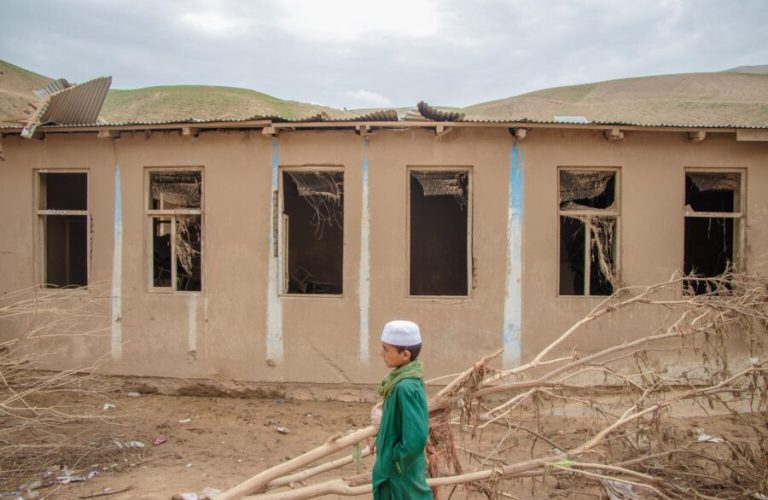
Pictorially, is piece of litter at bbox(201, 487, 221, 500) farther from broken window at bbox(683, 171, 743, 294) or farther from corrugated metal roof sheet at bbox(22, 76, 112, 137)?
broken window at bbox(683, 171, 743, 294)

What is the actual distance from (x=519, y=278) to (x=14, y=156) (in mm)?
7374

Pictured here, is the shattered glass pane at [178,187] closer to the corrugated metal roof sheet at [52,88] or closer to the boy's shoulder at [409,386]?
the corrugated metal roof sheet at [52,88]

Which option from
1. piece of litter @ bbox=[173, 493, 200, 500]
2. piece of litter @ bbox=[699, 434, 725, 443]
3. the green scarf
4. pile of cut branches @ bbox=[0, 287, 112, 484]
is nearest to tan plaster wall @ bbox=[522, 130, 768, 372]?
piece of litter @ bbox=[699, 434, 725, 443]

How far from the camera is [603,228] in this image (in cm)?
726

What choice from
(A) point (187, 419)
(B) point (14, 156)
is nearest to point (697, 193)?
(A) point (187, 419)

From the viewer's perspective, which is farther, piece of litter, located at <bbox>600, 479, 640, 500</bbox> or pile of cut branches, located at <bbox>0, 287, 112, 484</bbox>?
pile of cut branches, located at <bbox>0, 287, 112, 484</bbox>

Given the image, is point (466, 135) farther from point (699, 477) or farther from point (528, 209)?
point (699, 477)

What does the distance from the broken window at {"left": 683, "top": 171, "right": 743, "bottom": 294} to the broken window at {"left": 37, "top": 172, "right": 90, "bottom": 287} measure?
30.6 feet

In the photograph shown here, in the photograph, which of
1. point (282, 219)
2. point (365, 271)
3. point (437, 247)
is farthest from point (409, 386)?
point (437, 247)

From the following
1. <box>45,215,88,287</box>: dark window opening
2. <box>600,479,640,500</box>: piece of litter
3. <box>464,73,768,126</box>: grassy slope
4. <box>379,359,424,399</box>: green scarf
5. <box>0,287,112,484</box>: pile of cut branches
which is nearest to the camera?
<box>379,359,424,399</box>: green scarf

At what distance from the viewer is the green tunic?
2.70m

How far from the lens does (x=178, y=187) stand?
778 cm

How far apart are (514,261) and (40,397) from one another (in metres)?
6.67

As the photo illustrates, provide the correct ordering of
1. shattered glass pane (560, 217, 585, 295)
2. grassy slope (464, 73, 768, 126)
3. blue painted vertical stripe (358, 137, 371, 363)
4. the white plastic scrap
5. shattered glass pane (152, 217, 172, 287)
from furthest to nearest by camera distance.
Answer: grassy slope (464, 73, 768, 126) < shattered glass pane (560, 217, 585, 295) < shattered glass pane (152, 217, 172, 287) < blue painted vertical stripe (358, 137, 371, 363) < the white plastic scrap
